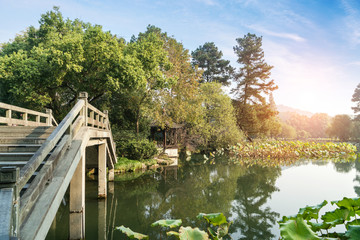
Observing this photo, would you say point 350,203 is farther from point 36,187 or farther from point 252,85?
point 252,85

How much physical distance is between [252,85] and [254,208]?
1077 inches

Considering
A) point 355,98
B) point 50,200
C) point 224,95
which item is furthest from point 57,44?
point 355,98

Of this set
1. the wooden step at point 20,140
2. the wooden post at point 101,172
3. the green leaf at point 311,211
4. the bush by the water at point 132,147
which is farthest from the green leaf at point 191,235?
the bush by the water at point 132,147

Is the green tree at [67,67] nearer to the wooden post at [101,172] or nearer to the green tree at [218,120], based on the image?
the wooden post at [101,172]

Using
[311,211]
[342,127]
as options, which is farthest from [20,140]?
[342,127]

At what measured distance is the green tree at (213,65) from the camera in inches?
1407

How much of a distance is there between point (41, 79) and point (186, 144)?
552 inches

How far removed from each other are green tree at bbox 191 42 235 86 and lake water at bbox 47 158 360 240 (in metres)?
23.8

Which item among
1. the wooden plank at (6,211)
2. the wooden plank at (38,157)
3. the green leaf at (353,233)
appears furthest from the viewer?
the wooden plank at (38,157)

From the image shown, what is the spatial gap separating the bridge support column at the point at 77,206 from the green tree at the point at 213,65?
3197 centimetres

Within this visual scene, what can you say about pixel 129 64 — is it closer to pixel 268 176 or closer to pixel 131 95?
pixel 131 95

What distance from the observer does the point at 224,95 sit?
25.4 meters

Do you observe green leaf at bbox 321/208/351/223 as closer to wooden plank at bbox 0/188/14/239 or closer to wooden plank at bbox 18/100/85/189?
wooden plank at bbox 0/188/14/239

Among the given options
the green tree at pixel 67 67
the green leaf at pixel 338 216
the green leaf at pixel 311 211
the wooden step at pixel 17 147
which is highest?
the green tree at pixel 67 67
